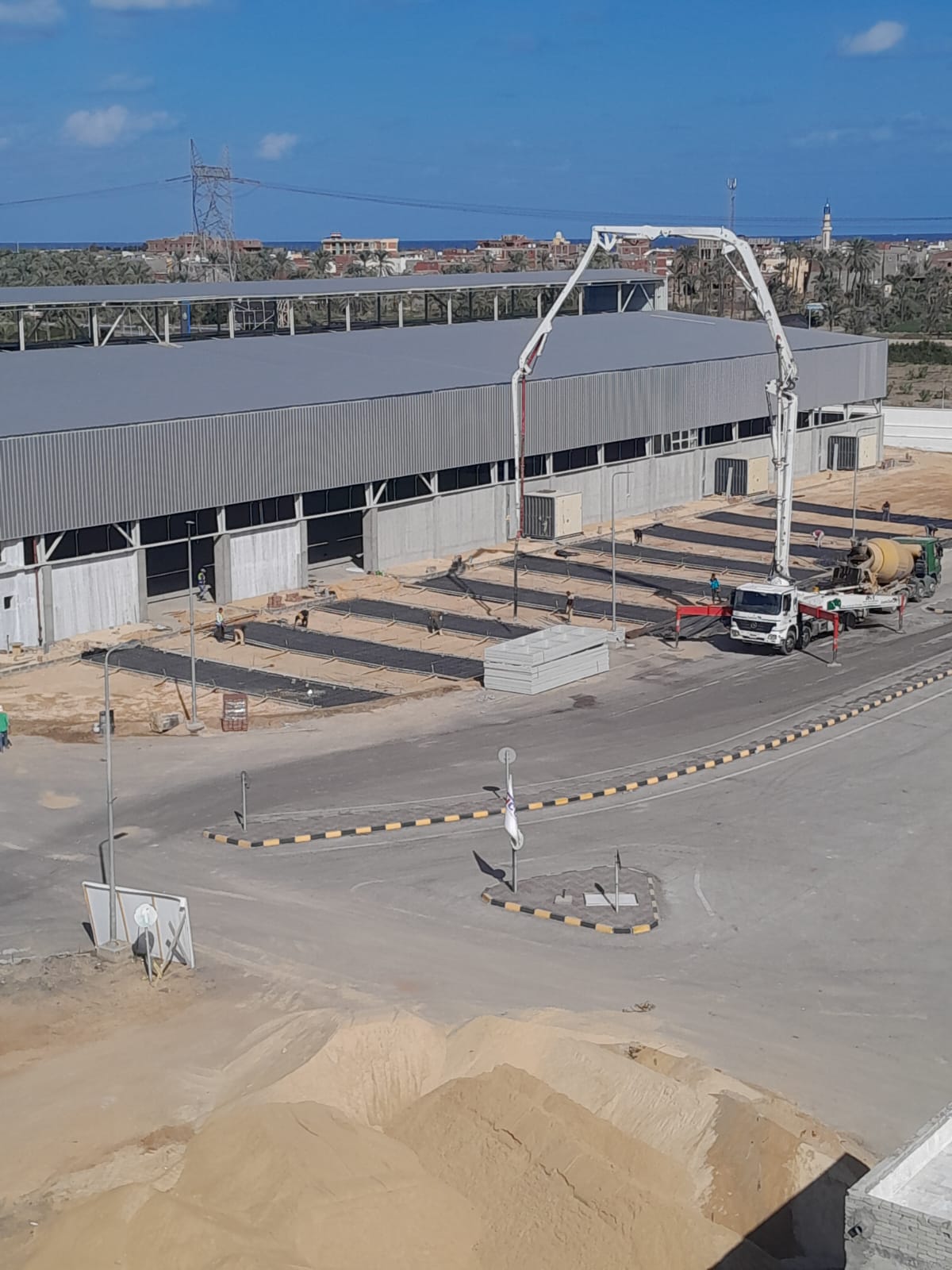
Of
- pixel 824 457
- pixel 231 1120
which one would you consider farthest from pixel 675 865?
pixel 824 457

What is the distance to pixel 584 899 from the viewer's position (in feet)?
103

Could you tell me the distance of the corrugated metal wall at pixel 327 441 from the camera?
52.6 metres

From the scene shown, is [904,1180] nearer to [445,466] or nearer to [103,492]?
[103,492]

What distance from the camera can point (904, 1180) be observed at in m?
17.0

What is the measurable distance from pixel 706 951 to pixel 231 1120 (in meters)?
10.3

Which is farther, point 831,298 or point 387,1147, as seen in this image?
point 831,298

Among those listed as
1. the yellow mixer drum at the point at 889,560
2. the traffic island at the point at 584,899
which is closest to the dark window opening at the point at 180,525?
the yellow mixer drum at the point at 889,560

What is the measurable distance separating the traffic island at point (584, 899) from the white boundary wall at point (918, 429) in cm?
7244

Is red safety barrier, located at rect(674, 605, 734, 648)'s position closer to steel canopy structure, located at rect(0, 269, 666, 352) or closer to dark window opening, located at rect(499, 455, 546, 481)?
dark window opening, located at rect(499, 455, 546, 481)

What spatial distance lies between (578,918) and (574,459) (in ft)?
152

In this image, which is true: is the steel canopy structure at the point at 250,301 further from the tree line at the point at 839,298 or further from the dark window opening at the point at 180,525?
the tree line at the point at 839,298

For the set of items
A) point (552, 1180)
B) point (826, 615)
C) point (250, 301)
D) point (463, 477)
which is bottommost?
point (552, 1180)

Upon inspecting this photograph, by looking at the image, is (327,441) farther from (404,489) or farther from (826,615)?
(826,615)

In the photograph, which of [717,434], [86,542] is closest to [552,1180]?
[86,542]
